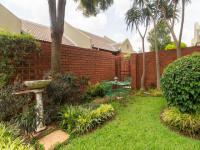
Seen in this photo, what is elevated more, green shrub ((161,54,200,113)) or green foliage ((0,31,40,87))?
green foliage ((0,31,40,87))

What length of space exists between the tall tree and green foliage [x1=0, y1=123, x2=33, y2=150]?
648 cm

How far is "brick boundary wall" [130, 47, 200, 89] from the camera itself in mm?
8452

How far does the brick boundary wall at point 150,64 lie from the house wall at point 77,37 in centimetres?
753

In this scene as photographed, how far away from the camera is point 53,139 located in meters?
3.96

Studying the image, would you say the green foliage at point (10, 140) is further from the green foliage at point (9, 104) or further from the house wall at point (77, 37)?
the house wall at point (77, 37)

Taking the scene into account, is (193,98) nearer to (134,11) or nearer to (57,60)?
(57,60)

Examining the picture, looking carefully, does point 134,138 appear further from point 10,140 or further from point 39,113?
point 10,140

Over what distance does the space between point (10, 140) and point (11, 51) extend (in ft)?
9.34

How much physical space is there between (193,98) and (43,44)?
506 centimetres

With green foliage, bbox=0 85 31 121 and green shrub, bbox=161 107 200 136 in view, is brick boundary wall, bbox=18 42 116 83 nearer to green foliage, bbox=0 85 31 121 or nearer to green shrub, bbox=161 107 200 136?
green foliage, bbox=0 85 31 121

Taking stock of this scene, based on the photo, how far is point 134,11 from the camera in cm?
873

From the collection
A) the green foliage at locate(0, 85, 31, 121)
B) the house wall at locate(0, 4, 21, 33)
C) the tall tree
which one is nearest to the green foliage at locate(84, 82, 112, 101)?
the tall tree

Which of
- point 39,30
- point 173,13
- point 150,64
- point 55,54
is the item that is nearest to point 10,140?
point 55,54

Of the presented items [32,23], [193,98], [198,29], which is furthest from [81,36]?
[193,98]
